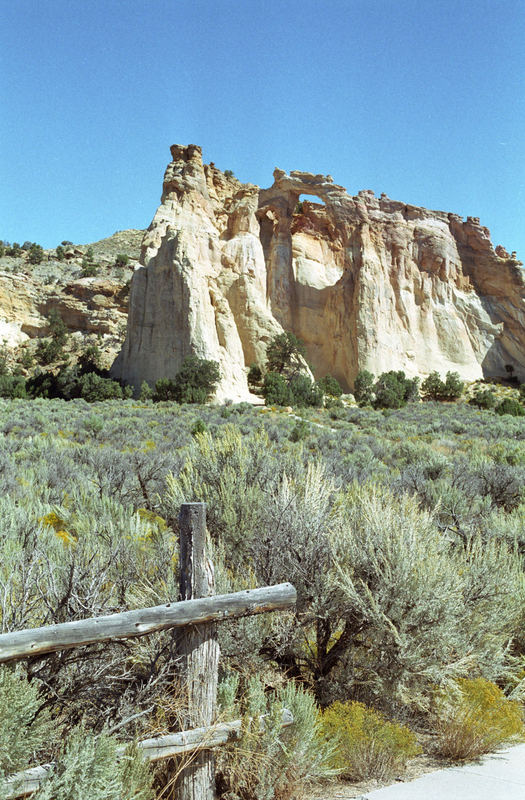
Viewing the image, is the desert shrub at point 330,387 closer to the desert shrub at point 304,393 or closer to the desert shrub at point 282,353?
the desert shrub at point 282,353

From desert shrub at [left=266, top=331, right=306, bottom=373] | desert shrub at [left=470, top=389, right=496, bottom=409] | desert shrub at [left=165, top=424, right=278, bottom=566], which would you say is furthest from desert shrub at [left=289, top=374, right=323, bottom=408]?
desert shrub at [left=165, top=424, right=278, bottom=566]

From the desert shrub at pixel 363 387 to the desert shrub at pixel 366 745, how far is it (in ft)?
117

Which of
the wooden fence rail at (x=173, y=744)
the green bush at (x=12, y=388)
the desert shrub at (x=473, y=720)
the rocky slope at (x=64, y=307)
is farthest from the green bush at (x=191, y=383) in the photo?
the wooden fence rail at (x=173, y=744)

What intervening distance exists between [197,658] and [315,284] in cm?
4548

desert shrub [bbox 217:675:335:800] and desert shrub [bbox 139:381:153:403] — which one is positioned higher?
desert shrub [bbox 139:381:153:403]

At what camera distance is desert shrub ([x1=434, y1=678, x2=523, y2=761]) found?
3676mm

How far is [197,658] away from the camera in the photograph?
125 inches

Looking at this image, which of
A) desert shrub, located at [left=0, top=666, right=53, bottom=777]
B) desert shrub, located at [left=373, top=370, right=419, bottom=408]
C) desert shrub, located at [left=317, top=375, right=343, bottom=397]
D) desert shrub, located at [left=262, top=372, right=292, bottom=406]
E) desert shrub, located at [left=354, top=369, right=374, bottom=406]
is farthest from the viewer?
desert shrub, located at [left=317, top=375, right=343, bottom=397]

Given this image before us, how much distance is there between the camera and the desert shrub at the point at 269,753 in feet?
10.5

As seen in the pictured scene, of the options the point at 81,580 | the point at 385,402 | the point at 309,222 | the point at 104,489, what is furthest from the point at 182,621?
the point at 309,222

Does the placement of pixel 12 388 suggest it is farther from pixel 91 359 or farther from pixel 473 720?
pixel 473 720

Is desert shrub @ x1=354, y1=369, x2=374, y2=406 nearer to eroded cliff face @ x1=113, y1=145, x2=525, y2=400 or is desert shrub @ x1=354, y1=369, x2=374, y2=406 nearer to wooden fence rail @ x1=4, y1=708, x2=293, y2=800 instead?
eroded cliff face @ x1=113, y1=145, x2=525, y2=400

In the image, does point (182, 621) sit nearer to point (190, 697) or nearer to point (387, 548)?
point (190, 697)

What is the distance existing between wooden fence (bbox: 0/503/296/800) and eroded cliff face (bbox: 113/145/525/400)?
3118cm
